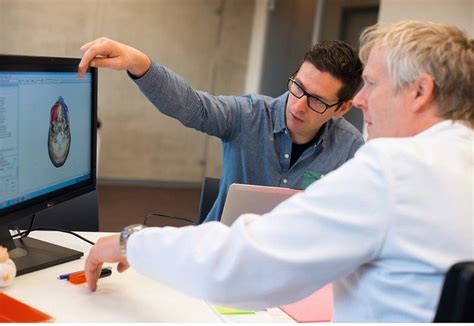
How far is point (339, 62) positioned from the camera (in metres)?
2.09

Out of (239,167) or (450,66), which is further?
(239,167)

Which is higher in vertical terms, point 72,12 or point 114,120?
point 72,12

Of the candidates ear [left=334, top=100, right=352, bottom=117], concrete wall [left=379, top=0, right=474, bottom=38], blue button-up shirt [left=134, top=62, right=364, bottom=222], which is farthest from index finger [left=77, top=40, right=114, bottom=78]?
concrete wall [left=379, top=0, right=474, bottom=38]

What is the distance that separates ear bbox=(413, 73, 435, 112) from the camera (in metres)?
1.10

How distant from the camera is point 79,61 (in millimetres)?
1570

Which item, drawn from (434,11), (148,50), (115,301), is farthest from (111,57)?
(148,50)

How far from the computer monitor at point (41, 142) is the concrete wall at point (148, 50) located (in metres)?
4.25

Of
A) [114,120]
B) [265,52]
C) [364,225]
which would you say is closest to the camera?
[364,225]

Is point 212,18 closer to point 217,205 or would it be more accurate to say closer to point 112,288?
point 217,205

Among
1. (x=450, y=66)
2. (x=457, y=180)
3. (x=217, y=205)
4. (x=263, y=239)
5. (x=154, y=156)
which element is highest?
(x=450, y=66)

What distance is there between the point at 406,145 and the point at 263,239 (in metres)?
0.28

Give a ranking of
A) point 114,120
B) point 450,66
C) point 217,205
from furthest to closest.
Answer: point 114,120, point 217,205, point 450,66

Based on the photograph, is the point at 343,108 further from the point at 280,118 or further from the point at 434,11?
the point at 434,11

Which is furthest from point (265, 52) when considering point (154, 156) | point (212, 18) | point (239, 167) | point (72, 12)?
point (239, 167)
